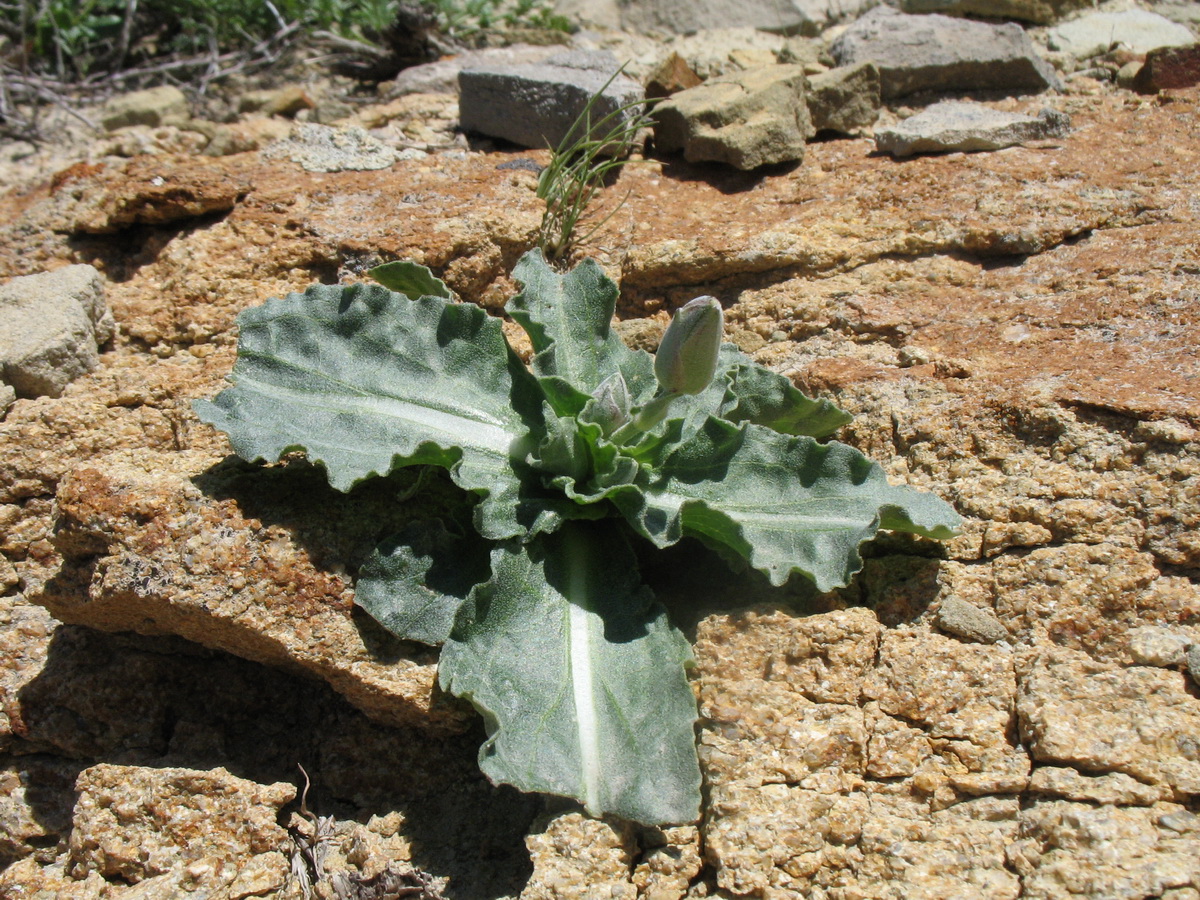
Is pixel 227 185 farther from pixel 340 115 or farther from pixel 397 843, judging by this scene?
pixel 397 843

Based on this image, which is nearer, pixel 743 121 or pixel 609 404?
pixel 609 404

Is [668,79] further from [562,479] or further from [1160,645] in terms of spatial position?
[1160,645]

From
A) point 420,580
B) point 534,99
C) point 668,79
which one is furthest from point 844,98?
point 420,580

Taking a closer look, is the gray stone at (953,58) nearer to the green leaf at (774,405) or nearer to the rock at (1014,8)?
the rock at (1014,8)

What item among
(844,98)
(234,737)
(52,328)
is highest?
(844,98)

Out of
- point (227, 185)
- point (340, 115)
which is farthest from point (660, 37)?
point (227, 185)

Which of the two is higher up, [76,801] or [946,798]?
[946,798]

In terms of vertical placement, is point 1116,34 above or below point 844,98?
above

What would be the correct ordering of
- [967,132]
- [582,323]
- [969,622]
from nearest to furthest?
[969,622] < [582,323] < [967,132]
